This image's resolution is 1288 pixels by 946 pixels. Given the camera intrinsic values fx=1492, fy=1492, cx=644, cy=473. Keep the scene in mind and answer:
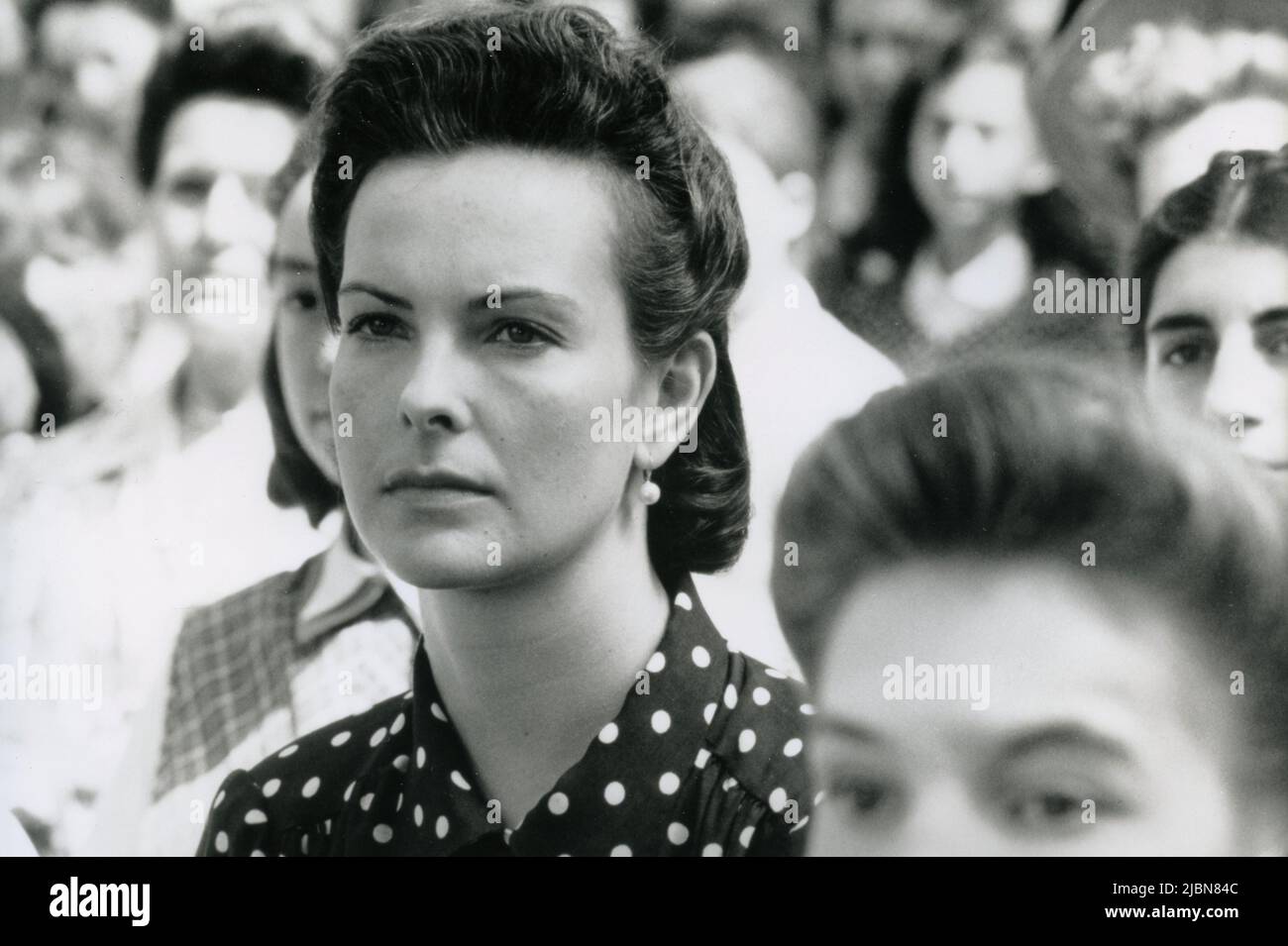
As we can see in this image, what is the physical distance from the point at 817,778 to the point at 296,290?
1.34 meters

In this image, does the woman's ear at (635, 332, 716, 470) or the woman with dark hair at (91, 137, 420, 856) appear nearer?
the woman's ear at (635, 332, 716, 470)

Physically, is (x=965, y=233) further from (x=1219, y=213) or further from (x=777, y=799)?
(x=777, y=799)

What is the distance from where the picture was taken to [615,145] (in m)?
2.58

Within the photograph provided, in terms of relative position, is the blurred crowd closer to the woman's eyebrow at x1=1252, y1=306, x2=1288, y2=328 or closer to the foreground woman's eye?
the woman's eyebrow at x1=1252, y1=306, x2=1288, y2=328

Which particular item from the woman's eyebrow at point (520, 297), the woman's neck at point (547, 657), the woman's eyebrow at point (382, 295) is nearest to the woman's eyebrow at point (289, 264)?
the woman's eyebrow at point (382, 295)

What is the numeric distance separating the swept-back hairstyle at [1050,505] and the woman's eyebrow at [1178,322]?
13cm

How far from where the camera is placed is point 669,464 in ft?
8.89

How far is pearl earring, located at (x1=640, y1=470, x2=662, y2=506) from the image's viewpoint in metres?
2.69

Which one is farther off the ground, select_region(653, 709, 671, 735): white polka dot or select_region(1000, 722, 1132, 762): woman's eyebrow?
select_region(653, 709, 671, 735): white polka dot

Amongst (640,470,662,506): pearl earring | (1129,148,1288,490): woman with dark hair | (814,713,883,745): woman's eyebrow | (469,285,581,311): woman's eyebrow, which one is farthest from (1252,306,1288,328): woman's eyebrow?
(469,285,581,311): woman's eyebrow

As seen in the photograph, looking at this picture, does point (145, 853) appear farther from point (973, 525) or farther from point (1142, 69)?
point (1142, 69)

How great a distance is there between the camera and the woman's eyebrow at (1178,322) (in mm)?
2799

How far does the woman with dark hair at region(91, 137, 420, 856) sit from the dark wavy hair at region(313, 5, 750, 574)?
15cm

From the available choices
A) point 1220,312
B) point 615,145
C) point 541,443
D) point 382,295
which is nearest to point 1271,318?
point 1220,312
